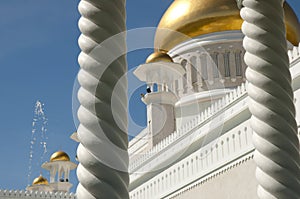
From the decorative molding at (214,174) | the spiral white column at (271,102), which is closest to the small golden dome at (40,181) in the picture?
the decorative molding at (214,174)

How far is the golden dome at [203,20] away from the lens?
1560cm

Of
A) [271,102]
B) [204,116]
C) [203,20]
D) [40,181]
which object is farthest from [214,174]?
[40,181]

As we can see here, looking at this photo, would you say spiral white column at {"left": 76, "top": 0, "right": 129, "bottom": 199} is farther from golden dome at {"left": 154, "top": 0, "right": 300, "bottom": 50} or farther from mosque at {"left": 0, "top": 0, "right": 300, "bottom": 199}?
golden dome at {"left": 154, "top": 0, "right": 300, "bottom": 50}

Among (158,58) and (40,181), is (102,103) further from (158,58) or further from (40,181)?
(40,181)

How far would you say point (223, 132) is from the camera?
9.36 m

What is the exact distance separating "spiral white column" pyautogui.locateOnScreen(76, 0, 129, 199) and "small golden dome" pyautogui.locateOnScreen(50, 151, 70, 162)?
18.0 metres

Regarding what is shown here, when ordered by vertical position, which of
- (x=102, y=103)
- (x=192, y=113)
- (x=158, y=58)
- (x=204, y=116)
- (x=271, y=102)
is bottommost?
(x=102, y=103)

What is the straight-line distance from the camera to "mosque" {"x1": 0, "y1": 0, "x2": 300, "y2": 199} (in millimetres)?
9250

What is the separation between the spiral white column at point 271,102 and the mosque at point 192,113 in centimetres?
550

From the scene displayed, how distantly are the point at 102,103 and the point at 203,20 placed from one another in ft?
44.8

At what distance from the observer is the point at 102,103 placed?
8.36 feet

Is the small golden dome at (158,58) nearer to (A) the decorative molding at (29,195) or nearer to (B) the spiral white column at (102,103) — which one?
(A) the decorative molding at (29,195)

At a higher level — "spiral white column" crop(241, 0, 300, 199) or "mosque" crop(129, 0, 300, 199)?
"mosque" crop(129, 0, 300, 199)

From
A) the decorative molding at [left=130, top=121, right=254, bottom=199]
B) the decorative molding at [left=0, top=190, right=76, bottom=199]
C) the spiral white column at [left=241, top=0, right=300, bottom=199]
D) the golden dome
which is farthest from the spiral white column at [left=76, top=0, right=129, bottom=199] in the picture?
the decorative molding at [left=0, top=190, right=76, bottom=199]
